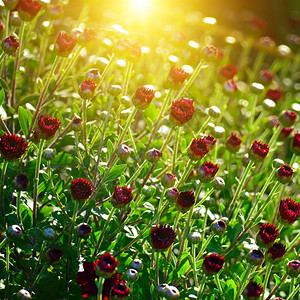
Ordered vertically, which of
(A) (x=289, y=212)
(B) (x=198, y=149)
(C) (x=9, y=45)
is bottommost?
(A) (x=289, y=212)

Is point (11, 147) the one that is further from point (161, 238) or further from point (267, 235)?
point (267, 235)

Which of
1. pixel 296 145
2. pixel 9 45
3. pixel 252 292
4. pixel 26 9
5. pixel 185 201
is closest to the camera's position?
pixel 252 292

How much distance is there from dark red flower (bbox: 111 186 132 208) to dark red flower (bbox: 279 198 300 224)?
0.45 metres

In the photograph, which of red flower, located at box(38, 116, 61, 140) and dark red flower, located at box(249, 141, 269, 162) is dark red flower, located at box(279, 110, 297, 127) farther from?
red flower, located at box(38, 116, 61, 140)

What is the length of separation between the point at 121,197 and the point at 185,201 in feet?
0.58

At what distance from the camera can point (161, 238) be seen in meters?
1.29

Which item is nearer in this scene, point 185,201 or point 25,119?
point 185,201

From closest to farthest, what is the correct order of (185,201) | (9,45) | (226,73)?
1. (185,201)
2. (9,45)
3. (226,73)

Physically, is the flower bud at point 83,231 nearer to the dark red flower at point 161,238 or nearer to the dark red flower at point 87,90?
the dark red flower at point 161,238

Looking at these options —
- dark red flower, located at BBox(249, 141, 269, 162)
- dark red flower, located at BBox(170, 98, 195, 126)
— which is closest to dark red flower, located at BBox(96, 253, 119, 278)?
dark red flower, located at BBox(170, 98, 195, 126)

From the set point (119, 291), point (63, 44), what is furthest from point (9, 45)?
point (119, 291)

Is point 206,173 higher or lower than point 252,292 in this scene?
higher

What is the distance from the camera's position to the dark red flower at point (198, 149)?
4.64 feet

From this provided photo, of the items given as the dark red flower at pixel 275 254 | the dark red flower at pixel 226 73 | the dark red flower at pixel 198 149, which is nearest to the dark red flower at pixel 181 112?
the dark red flower at pixel 198 149
